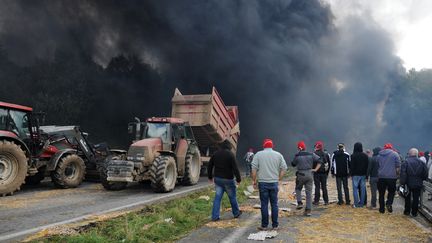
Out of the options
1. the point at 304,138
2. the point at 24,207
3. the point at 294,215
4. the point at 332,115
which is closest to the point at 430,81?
the point at 332,115

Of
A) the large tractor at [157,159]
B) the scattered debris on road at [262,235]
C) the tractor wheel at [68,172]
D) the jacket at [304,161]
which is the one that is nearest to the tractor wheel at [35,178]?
the tractor wheel at [68,172]

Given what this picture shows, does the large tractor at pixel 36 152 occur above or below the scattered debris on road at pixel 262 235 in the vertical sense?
above

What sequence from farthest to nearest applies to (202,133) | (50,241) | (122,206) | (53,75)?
1. (53,75)
2. (202,133)
3. (122,206)
4. (50,241)

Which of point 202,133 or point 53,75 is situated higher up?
point 53,75

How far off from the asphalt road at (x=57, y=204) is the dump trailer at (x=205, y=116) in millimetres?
3024

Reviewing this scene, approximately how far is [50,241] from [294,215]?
5.02m

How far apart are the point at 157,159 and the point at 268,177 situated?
17.1ft

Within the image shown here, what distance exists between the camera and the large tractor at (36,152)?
10.2 m

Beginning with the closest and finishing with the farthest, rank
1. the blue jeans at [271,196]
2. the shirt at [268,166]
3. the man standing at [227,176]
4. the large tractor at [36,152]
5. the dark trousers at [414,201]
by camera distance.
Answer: the blue jeans at [271,196]
the shirt at [268,166]
the man standing at [227,176]
the dark trousers at [414,201]
the large tractor at [36,152]

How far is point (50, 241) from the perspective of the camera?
5.61m

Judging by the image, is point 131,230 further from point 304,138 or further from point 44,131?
point 304,138

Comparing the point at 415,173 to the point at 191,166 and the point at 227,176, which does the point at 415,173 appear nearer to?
the point at 227,176

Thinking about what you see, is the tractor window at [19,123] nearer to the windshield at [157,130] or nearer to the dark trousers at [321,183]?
the windshield at [157,130]

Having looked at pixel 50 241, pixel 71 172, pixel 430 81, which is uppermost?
pixel 430 81
